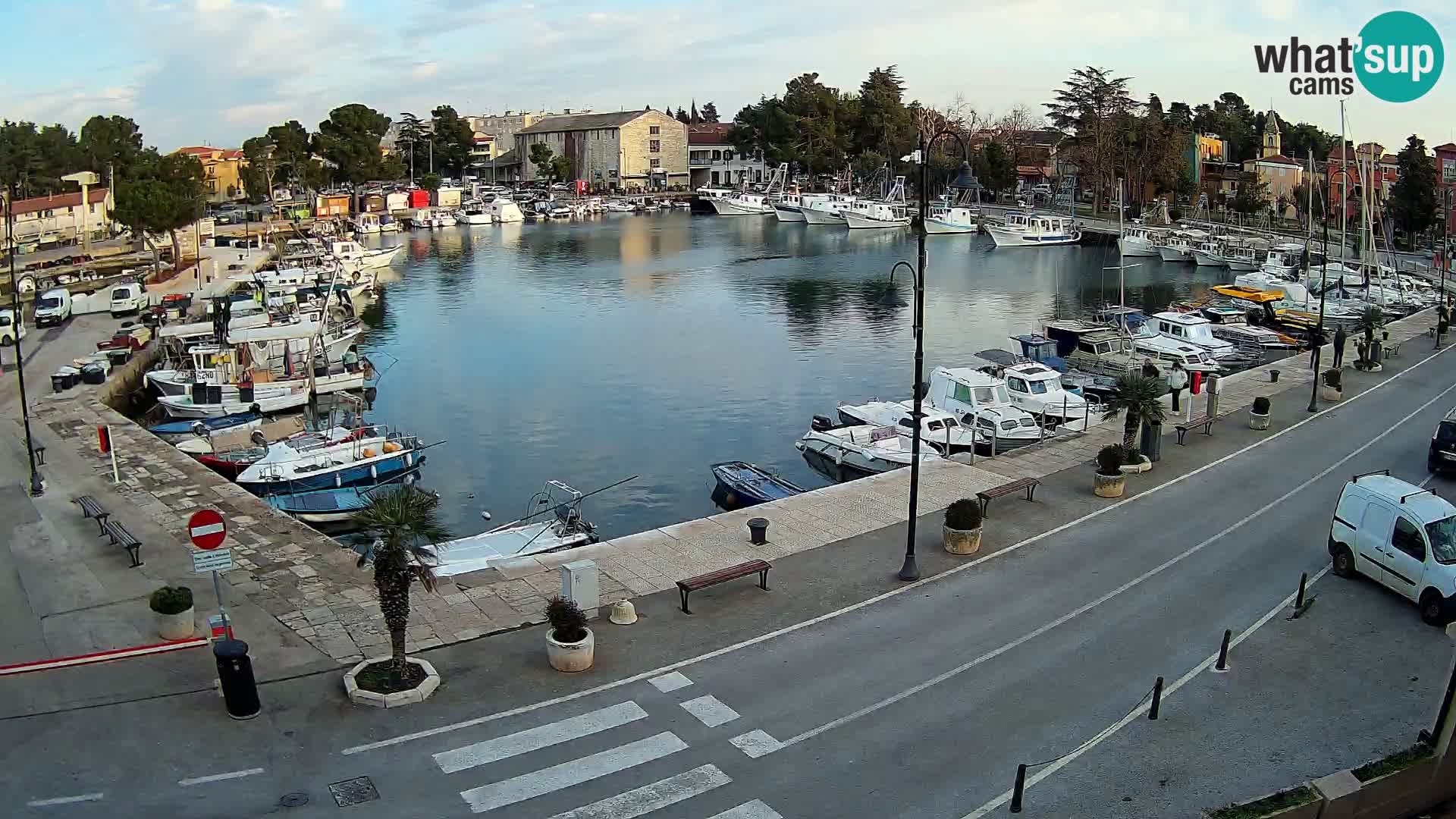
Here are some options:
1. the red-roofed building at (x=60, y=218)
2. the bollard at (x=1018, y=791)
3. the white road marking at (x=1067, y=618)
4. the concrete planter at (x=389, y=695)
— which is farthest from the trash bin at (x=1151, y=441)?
the red-roofed building at (x=60, y=218)

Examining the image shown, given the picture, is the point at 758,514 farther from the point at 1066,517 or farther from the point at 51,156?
the point at 51,156

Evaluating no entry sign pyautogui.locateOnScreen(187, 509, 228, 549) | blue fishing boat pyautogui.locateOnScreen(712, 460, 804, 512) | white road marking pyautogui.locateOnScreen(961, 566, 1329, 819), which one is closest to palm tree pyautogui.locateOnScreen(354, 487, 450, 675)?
no entry sign pyautogui.locateOnScreen(187, 509, 228, 549)

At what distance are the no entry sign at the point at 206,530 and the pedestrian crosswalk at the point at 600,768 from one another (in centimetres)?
480

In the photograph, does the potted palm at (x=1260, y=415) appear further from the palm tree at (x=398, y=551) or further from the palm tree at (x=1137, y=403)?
the palm tree at (x=398, y=551)

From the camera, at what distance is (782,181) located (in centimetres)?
16112

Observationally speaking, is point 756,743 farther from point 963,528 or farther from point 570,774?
point 963,528

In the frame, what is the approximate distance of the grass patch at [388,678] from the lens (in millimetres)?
14680

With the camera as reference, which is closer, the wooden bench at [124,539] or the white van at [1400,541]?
the white van at [1400,541]

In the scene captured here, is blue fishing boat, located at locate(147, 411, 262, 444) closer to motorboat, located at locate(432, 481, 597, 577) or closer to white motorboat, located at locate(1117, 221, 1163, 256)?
motorboat, located at locate(432, 481, 597, 577)

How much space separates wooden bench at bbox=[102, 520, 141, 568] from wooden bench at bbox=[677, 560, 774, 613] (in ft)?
33.1

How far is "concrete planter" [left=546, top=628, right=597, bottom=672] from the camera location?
50.3ft

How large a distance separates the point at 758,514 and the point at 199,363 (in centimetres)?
2764

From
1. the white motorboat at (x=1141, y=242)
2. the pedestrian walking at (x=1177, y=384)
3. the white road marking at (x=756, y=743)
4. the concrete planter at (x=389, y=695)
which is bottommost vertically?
the white road marking at (x=756, y=743)

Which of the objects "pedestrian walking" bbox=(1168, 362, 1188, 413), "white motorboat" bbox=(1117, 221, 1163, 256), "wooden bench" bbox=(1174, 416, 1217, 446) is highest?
"white motorboat" bbox=(1117, 221, 1163, 256)
